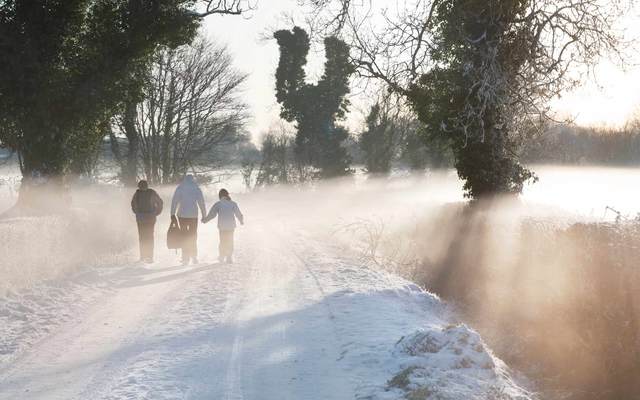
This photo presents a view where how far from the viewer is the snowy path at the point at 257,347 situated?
560cm

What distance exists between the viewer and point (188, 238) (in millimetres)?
13953

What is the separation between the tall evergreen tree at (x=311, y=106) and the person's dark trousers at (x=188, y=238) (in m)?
30.2

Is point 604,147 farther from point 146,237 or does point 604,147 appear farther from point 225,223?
point 146,237

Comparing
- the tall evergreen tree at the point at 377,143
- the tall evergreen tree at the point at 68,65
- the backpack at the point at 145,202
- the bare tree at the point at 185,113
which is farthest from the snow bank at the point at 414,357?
the tall evergreen tree at the point at 377,143

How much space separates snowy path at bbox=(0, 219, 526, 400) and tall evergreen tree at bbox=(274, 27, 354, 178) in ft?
113

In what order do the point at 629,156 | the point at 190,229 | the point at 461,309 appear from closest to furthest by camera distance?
the point at 461,309, the point at 190,229, the point at 629,156

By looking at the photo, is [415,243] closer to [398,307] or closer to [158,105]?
[398,307]

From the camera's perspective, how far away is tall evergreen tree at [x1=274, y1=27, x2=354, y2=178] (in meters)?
43.8

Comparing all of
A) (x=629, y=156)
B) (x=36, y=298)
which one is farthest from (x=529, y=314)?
(x=629, y=156)

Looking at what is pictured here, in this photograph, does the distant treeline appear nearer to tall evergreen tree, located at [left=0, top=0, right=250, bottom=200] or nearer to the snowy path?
tall evergreen tree, located at [left=0, top=0, right=250, bottom=200]

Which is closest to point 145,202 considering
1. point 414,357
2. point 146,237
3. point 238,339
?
point 146,237

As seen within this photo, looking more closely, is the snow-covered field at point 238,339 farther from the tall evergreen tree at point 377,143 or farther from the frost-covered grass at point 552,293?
the tall evergreen tree at point 377,143

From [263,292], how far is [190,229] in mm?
4722

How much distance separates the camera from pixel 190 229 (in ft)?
46.2
